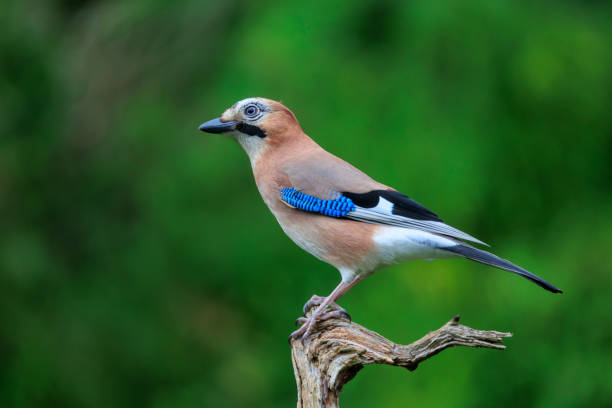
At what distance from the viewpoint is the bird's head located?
4.99 metres

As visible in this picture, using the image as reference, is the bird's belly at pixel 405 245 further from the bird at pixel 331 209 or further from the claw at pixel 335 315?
the claw at pixel 335 315

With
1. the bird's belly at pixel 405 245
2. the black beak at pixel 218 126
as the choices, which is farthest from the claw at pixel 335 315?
the black beak at pixel 218 126

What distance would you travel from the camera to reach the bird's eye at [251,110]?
500 centimetres

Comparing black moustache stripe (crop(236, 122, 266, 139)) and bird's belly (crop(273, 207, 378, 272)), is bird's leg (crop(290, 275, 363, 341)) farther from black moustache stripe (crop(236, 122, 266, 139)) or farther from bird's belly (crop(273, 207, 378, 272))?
black moustache stripe (crop(236, 122, 266, 139))

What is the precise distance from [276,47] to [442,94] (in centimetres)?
176

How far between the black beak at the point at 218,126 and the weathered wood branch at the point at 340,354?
1.35 metres

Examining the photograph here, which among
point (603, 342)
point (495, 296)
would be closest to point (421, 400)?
point (495, 296)

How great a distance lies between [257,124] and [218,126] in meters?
0.25

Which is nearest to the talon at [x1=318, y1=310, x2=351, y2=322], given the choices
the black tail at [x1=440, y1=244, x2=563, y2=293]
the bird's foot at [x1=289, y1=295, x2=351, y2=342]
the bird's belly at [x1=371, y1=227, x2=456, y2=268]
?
the bird's foot at [x1=289, y1=295, x2=351, y2=342]

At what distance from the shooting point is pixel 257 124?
5.02 meters

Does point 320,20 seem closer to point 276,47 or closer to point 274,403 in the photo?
point 276,47

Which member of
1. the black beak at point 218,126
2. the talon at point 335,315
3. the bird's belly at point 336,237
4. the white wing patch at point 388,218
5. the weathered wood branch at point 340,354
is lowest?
the weathered wood branch at point 340,354

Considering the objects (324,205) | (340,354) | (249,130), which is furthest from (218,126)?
(340,354)

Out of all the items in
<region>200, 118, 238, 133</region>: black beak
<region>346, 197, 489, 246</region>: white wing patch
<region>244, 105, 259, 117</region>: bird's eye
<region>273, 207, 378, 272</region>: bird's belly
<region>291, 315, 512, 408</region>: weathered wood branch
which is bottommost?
<region>291, 315, 512, 408</region>: weathered wood branch
